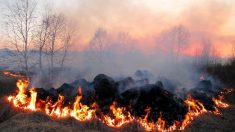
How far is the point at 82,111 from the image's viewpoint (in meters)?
11.0

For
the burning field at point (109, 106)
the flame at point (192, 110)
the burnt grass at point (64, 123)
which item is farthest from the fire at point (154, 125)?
the flame at point (192, 110)

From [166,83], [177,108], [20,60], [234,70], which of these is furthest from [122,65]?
[177,108]

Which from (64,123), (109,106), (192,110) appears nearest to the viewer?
(64,123)

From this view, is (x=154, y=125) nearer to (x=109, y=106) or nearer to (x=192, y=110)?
(x=109, y=106)

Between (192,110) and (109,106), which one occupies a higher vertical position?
(109,106)

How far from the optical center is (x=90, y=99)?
40.7 ft

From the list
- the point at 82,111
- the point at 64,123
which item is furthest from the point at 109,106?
the point at 64,123

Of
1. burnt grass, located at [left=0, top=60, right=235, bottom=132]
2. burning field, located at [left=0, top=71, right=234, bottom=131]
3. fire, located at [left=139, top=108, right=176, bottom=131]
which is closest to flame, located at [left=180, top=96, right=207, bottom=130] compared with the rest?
burning field, located at [left=0, top=71, right=234, bottom=131]

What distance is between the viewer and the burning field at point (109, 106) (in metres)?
10.5

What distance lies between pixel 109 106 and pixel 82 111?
1.45 m

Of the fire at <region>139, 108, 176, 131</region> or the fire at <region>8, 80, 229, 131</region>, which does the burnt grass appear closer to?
the fire at <region>8, 80, 229, 131</region>

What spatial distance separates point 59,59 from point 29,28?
1010 cm

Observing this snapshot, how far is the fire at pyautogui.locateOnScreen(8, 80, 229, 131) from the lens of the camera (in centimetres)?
1070

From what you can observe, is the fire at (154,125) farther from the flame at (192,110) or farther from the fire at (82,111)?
the flame at (192,110)
